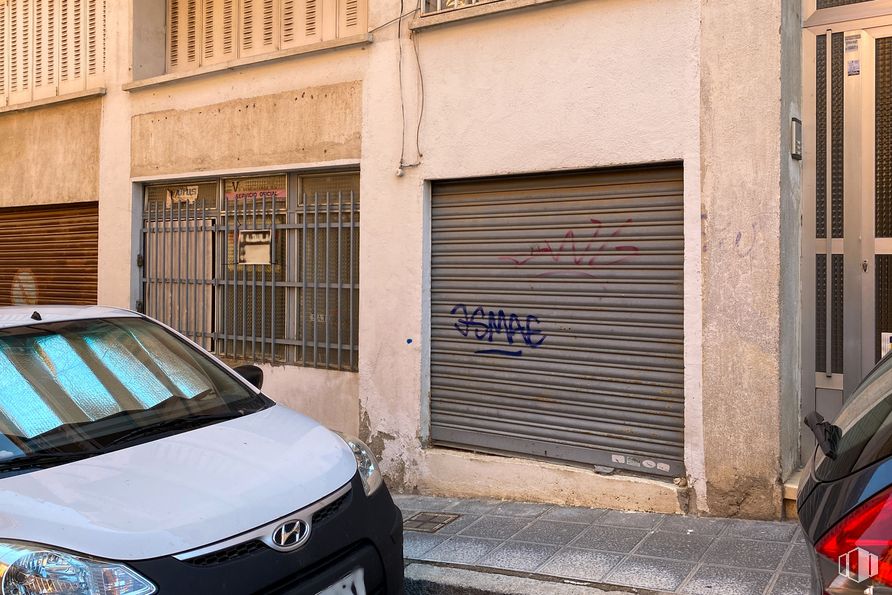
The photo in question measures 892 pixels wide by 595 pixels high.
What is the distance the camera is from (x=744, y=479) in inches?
211

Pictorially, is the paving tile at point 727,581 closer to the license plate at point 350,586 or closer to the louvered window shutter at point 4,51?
the license plate at point 350,586

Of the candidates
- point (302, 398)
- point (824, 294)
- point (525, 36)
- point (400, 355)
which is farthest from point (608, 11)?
point (302, 398)

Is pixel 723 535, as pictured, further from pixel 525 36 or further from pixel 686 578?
pixel 525 36

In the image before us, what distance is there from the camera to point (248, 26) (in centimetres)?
859

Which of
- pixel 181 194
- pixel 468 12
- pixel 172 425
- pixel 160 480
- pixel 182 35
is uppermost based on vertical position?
pixel 182 35

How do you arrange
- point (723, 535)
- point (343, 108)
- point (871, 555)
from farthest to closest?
point (343, 108)
point (723, 535)
point (871, 555)

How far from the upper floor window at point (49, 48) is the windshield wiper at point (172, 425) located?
7.05 meters

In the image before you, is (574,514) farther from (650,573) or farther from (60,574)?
(60,574)

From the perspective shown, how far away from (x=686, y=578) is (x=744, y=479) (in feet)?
3.78

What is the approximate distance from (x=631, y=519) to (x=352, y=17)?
17.3 ft

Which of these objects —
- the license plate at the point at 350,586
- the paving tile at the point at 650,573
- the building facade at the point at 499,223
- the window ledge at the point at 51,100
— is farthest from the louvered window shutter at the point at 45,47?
the paving tile at the point at 650,573

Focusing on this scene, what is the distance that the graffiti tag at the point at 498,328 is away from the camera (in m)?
6.38

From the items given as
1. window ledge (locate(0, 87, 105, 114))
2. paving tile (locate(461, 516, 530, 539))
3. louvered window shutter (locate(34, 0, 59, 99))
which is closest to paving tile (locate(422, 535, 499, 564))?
paving tile (locate(461, 516, 530, 539))

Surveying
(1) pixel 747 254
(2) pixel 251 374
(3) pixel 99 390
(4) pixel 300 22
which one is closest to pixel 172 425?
(3) pixel 99 390
